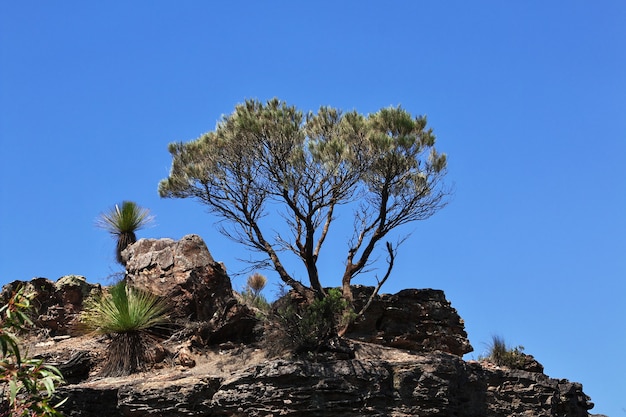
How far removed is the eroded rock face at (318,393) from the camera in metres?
13.2

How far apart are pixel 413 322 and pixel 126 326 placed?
17.6 feet

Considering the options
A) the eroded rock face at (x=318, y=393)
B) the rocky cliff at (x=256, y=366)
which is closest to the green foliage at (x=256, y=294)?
the rocky cliff at (x=256, y=366)

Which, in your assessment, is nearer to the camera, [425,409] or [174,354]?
[425,409]

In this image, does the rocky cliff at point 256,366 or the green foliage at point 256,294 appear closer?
the rocky cliff at point 256,366

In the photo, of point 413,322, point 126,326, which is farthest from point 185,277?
point 413,322

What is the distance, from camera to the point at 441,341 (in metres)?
16.4

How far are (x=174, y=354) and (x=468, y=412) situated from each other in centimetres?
530

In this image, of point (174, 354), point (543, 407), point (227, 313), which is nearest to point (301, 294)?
point (227, 313)

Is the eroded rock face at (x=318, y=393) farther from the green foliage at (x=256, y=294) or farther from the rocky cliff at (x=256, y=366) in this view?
the green foliage at (x=256, y=294)

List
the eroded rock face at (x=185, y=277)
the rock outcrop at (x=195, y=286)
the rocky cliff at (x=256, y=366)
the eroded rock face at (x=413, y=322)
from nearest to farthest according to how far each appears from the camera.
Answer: the rocky cliff at (x=256, y=366) < the rock outcrop at (x=195, y=286) < the eroded rock face at (x=413, y=322) < the eroded rock face at (x=185, y=277)

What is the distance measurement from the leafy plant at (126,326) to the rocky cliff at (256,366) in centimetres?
35

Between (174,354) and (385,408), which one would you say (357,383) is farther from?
(174,354)

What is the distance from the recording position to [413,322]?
53.8 feet

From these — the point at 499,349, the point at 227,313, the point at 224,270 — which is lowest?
the point at 499,349
